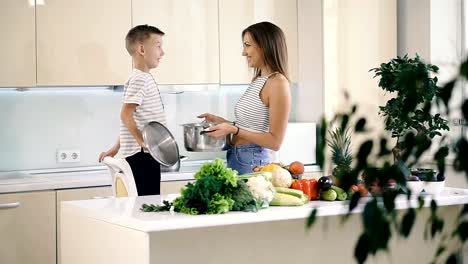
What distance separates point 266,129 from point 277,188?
708 mm

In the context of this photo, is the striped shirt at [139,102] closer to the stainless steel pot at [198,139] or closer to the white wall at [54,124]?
the stainless steel pot at [198,139]

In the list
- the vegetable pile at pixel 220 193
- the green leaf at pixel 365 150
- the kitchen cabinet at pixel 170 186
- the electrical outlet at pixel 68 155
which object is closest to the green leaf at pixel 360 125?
the green leaf at pixel 365 150

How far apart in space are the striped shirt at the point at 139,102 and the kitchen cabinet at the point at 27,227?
0.58 meters

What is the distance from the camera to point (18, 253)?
428 cm

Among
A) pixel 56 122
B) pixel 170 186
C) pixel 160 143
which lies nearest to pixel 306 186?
pixel 160 143

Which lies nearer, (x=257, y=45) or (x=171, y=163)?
(x=257, y=45)

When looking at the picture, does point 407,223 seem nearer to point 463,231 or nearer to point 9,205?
point 463,231

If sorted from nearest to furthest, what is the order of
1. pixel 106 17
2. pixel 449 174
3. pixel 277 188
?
pixel 277 188 → pixel 106 17 → pixel 449 174

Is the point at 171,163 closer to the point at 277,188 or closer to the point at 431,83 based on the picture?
the point at 277,188

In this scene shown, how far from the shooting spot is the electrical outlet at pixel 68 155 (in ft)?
16.1

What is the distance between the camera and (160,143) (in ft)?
13.0

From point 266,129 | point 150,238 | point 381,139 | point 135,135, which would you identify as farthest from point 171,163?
point 381,139

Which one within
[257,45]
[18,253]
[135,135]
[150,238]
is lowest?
[18,253]

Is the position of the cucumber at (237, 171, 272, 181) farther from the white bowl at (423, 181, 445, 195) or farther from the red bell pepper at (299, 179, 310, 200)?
the white bowl at (423, 181, 445, 195)
